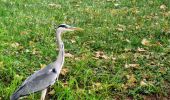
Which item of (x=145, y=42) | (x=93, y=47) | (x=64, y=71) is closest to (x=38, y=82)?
(x=64, y=71)

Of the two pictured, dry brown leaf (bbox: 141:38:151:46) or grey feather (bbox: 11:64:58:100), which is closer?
grey feather (bbox: 11:64:58:100)

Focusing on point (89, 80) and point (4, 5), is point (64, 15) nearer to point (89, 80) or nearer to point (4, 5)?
point (4, 5)

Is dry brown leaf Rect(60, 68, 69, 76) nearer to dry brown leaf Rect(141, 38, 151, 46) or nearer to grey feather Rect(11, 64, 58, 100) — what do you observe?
grey feather Rect(11, 64, 58, 100)

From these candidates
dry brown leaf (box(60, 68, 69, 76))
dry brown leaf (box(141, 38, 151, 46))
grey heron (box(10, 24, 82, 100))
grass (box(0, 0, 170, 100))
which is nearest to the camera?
grey heron (box(10, 24, 82, 100))

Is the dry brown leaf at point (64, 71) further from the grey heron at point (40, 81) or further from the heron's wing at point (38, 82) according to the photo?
the heron's wing at point (38, 82)

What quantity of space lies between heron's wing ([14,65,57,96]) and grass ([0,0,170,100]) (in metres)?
0.41

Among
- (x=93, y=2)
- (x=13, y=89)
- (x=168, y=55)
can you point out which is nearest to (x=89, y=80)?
(x=13, y=89)

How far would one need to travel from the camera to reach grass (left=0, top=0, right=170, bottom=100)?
7.84 metres

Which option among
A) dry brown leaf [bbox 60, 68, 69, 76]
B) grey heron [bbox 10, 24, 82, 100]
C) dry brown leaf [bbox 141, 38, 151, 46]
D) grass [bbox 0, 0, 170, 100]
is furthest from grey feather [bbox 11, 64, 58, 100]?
dry brown leaf [bbox 141, 38, 151, 46]

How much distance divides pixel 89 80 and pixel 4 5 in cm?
541

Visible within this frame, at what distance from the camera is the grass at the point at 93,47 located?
784 centimetres

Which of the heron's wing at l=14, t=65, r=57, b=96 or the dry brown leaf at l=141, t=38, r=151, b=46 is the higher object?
the heron's wing at l=14, t=65, r=57, b=96

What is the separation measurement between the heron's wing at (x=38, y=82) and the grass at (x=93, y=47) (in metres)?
0.41

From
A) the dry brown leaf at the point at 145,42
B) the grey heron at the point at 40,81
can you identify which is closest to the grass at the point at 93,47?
the dry brown leaf at the point at 145,42
